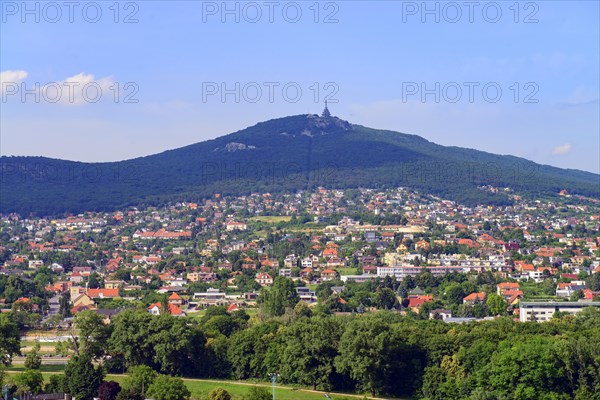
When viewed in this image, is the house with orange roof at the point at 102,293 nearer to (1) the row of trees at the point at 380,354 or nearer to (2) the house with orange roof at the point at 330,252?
(2) the house with orange roof at the point at 330,252

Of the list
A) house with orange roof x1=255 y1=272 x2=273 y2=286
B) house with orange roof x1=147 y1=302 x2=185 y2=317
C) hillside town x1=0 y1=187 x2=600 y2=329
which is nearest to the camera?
house with orange roof x1=147 y1=302 x2=185 y2=317

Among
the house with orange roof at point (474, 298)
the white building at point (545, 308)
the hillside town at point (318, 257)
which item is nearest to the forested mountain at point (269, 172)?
the hillside town at point (318, 257)

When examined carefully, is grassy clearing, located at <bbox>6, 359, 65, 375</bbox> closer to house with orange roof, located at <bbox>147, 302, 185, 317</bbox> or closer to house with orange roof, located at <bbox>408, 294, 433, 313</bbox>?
house with orange roof, located at <bbox>147, 302, 185, 317</bbox>

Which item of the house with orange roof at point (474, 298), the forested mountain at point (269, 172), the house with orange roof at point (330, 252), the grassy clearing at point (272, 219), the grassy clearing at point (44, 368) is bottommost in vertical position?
the grassy clearing at point (44, 368)

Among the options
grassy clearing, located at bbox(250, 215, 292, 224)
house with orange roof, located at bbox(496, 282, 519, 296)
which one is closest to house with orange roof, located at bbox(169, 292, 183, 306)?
house with orange roof, located at bbox(496, 282, 519, 296)

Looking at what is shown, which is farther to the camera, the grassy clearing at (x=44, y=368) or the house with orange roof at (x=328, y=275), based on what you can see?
the house with orange roof at (x=328, y=275)

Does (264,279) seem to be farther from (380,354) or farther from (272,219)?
(272,219)
